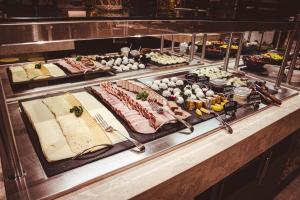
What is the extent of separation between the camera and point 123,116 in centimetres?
167

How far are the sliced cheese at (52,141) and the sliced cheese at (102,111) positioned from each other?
0.26m

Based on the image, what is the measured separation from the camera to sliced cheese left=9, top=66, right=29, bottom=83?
6.96 ft

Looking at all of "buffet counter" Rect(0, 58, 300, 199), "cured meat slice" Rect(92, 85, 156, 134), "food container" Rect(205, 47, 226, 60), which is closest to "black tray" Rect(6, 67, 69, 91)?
"buffet counter" Rect(0, 58, 300, 199)

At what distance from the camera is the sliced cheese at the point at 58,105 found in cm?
166

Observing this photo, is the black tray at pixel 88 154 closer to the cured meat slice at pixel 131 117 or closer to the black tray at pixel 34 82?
the cured meat slice at pixel 131 117

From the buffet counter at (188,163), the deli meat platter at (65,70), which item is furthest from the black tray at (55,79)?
the buffet counter at (188,163)

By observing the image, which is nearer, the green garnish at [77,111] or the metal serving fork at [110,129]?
the metal serving fork at [110,129]

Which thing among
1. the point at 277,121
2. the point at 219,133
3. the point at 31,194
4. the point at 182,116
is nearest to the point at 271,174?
the point at 277,121

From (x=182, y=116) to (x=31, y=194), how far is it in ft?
3.45

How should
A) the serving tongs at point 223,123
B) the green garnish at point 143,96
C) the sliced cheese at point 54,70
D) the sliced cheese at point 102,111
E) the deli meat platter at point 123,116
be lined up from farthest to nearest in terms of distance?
the sliced cheese at point 54,70 < the green garnish at point 143,96 < the serving tongs at point 223,123 < the sliced cheese at point 102,111 < the deli meat platter at point 123,116

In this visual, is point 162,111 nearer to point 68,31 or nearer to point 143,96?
point 143,96

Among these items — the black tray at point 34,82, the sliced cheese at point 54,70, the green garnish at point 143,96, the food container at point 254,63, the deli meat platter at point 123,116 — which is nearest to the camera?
the deli meat platter at point 123,116

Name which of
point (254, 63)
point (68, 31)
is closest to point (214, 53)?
point (254, 63)

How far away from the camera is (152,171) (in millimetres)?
1309
